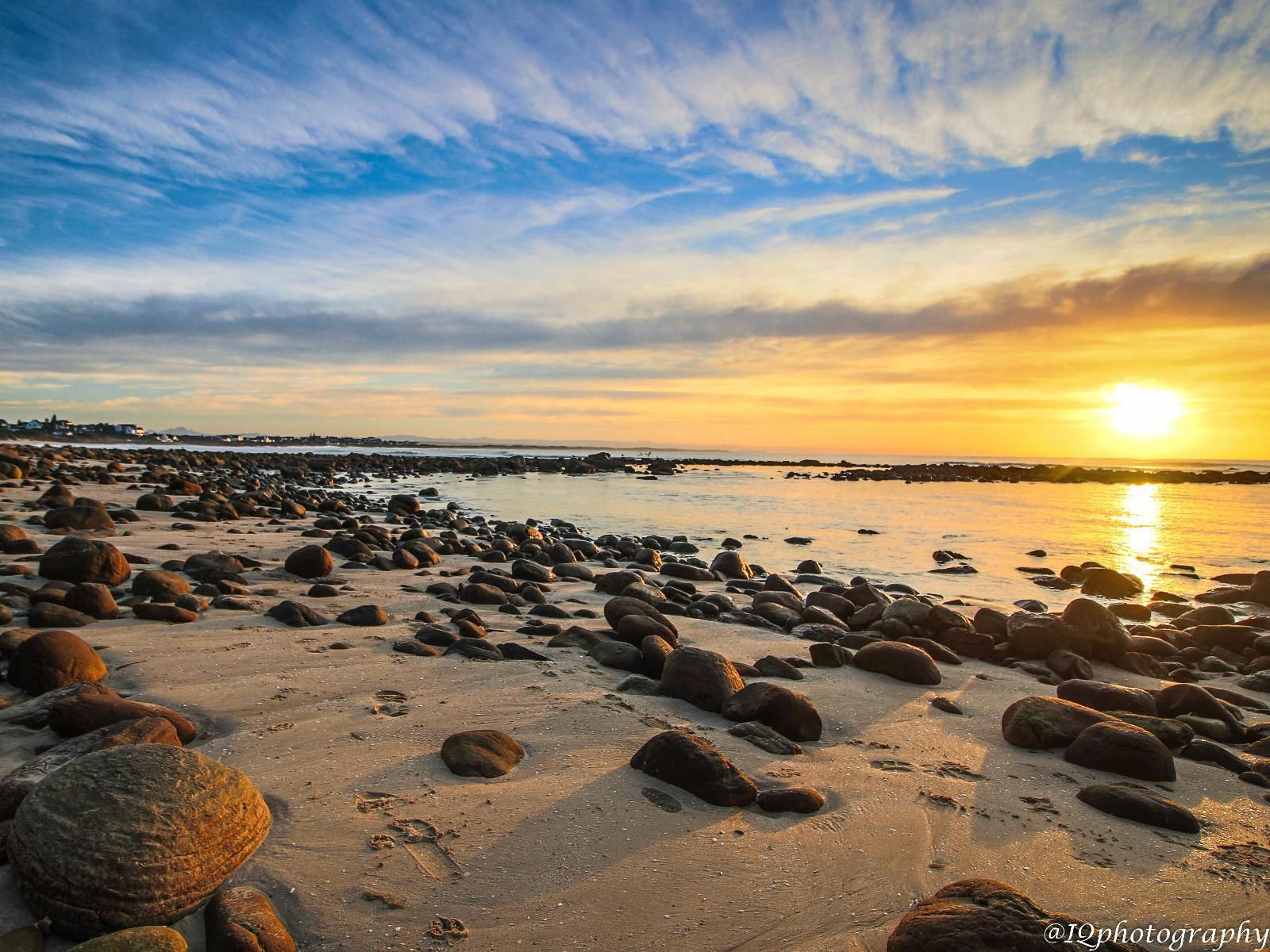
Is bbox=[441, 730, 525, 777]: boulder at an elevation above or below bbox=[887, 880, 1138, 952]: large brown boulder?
below

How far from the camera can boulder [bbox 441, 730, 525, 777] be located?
3.31 metres

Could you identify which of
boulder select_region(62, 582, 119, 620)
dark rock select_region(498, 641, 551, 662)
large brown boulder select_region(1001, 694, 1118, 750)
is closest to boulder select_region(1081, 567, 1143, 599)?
large brown boulder select_region(1001, 694, 1118, 750)

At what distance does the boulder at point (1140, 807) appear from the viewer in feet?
10.8

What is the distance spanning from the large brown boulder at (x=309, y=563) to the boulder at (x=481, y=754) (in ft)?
17.7

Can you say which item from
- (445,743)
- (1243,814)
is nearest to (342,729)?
(445,743)

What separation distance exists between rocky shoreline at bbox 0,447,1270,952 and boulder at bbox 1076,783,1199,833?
14 mm

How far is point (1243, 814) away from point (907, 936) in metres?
2.58

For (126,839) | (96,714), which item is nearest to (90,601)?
(96,714)

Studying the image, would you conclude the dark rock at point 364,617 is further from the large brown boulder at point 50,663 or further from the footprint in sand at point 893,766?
the footprint in sand at point 893,766

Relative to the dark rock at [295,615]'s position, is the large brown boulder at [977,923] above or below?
above

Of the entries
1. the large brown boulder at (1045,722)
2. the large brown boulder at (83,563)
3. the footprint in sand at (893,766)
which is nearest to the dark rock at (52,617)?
the large brown boulder at (83,563)

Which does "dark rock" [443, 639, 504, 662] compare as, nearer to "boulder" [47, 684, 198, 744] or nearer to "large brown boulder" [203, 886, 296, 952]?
"boulder" [47, 684, 198, 744]

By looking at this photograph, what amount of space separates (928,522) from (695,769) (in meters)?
17.4

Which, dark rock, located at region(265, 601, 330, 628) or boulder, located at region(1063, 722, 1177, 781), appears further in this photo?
dark rock, located at region(265, 601, 330, 628)
